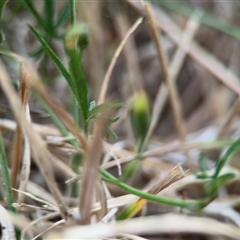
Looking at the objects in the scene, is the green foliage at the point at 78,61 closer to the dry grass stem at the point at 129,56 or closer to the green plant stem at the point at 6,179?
the green plant stem at the point at 6,179

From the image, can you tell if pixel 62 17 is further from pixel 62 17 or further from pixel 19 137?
pixel 19 137

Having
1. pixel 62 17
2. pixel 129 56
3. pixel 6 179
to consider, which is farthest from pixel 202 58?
pixel 6 179

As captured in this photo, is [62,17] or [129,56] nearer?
[62,17]

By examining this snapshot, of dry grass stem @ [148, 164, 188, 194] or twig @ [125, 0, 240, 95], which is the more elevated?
twig @ [125, 0, 240, 95]

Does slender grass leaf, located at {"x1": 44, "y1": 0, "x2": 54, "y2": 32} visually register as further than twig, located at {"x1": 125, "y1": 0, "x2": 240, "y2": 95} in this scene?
No

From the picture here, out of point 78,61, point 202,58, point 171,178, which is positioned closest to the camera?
point 78,61

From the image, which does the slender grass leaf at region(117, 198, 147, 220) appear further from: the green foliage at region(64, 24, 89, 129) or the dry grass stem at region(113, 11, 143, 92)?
the dry grass stem at region(113, 11, 143, 92)

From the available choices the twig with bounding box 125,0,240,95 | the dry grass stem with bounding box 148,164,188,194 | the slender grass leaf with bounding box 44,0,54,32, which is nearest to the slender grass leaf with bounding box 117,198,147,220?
the dry grass stem with bounding box 148,164,188,194

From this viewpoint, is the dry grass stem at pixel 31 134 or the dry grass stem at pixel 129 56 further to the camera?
the dry grass stem at pixel 129 56

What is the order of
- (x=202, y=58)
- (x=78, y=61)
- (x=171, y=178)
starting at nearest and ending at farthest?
(x=78, y=61), (x=171, y=178), (x=202, y=58)

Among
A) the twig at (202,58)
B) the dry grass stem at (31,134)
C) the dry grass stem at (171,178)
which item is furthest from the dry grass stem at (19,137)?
the twig at (202,58)

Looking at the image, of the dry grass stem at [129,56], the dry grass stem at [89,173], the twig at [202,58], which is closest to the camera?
the dry grass stem at [89,173]

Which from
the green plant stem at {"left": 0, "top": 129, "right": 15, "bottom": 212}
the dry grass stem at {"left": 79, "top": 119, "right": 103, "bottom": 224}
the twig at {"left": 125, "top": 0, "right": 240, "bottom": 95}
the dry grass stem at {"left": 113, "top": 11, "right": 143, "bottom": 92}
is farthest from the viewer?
the dry grass stem at {"left": 113, "top": 11, "right": 143, "bottom": 92}
